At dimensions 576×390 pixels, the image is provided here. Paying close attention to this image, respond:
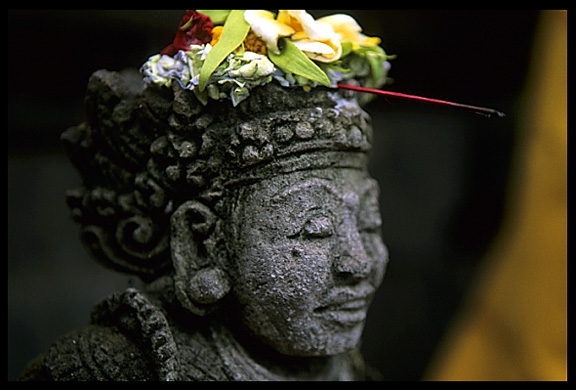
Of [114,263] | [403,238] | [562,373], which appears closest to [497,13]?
[403,238]

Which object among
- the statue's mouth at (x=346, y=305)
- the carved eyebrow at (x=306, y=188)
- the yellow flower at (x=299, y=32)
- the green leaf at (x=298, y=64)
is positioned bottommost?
the statue's mouth at (x=346, y=305)

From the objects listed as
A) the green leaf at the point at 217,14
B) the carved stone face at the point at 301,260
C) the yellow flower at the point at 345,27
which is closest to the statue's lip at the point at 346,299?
the carved stone face at the point at 301,260

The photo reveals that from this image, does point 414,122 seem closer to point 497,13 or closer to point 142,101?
point 497,13

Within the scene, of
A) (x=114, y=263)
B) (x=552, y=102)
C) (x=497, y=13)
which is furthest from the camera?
(x=497, y=13)

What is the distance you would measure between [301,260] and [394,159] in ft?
3.49

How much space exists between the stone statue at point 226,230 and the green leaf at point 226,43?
0.07m

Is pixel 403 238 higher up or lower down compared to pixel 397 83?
lower down

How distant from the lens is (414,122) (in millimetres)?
1995

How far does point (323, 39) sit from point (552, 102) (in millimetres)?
901

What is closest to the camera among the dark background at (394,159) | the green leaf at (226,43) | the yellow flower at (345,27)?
the green leaf at (226,43)

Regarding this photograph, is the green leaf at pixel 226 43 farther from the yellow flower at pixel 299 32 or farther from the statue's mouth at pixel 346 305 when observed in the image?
the statue's mouth at pixel 346 305

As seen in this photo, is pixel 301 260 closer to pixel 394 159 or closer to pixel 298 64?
pixel 298 64

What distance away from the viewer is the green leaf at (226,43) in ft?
3.35

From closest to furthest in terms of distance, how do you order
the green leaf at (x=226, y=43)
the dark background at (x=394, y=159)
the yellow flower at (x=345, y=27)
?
the green leaf at (x=226, y=43) < the yellow flower at (x=345, y=27) < the dark background at (x=394, y=159)
